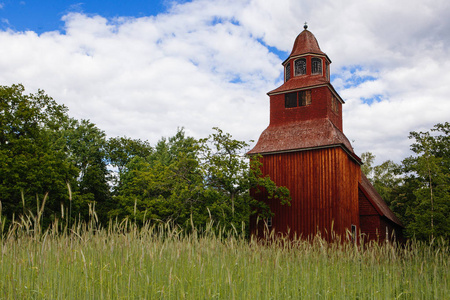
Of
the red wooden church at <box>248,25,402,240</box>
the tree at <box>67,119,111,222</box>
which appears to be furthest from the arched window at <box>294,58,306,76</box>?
the tree at <box>67,119,111,222</box>

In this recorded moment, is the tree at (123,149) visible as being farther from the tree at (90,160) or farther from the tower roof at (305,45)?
the tower roof at (305,45)

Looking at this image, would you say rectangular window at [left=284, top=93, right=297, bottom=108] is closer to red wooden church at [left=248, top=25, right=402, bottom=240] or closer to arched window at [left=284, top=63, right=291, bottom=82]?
red wooden church at [left=248, top=25, right=402, bottom=240]

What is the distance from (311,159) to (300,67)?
804cm

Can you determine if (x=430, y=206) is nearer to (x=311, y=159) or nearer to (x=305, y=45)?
(x=311, y=159)

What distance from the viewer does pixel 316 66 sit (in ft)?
92.1

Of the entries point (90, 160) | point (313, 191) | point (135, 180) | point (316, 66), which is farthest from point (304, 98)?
point (90, 160)

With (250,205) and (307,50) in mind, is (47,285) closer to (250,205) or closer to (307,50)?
(250,205)

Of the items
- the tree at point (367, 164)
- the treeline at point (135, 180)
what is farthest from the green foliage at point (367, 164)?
the treeline at point (135, 180)

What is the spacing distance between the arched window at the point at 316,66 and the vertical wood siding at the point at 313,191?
695 cm

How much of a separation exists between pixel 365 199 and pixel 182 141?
24823 millimetres

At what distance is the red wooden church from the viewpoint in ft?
74.2

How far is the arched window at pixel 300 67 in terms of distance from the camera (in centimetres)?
2803

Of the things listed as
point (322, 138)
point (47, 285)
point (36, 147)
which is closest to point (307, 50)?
point (322, 138)

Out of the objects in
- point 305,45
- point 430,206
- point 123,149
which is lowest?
point 430,206
